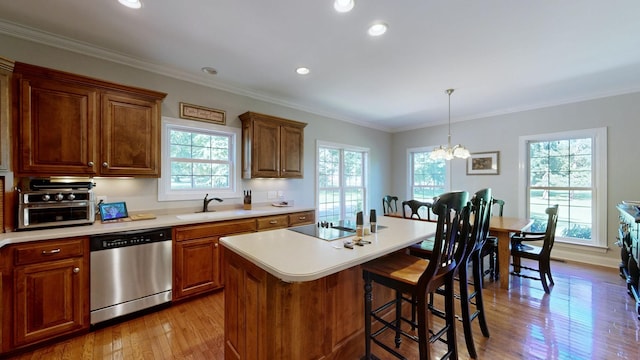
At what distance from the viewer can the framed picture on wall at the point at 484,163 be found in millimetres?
4754

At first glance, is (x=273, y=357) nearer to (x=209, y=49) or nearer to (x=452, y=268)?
(x=452, y=268)

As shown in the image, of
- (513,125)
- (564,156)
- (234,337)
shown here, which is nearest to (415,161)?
(513,125)

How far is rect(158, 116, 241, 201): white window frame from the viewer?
306 centimetres

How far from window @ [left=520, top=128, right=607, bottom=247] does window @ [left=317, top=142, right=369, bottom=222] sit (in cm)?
295

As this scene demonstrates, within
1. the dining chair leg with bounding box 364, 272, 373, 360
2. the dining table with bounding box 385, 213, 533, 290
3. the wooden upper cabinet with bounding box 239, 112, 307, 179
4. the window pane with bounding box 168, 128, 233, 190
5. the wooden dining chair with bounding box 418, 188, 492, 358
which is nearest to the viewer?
the dining chair leg with bounding box 364, 272, 373, 360

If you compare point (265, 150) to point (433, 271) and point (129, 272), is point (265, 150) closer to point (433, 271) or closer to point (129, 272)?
point (129, 272)

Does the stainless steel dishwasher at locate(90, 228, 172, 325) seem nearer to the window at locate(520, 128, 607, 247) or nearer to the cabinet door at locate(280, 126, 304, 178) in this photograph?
the cabinet door at locate(280, 126, 304, 178)

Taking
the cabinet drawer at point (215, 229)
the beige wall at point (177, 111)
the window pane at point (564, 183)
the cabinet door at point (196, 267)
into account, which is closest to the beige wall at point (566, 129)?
the window pane at point (564, 183)

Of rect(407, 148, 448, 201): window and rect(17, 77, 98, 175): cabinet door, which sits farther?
rect(407, 148, 448, 201): window

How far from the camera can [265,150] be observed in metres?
3.67

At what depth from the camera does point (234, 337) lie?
5.45 ft

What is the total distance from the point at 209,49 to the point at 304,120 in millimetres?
2135

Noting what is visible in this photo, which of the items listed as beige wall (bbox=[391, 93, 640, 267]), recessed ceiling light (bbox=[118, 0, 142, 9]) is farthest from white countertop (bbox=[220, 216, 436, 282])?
beige wall (bbox=[391, 93, 640, 267])

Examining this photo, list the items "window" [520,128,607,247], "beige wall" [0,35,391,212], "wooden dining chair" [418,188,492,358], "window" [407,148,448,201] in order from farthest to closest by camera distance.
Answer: "window" [407,148,448,201] < "window" [520,128,607,247] < "beige wall" [0,35,391,212] < "wooden dining chair" [418,188,492,358]
